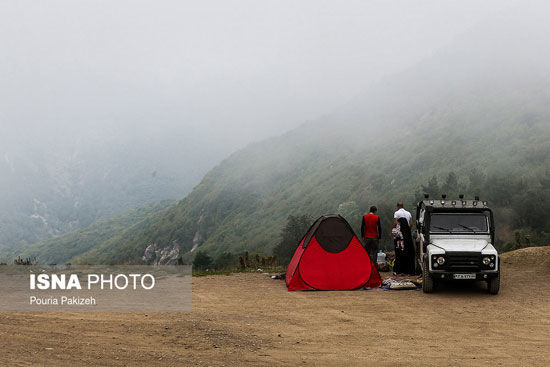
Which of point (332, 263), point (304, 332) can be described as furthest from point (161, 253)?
point (304, 332)

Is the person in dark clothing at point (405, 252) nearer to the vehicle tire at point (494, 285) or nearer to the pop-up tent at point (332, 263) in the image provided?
the pop-up tent at point (332, 263)

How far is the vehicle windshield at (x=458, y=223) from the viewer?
16625 millimetres

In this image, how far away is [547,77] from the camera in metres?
159

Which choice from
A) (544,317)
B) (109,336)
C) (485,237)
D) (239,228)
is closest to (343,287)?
(485,237)

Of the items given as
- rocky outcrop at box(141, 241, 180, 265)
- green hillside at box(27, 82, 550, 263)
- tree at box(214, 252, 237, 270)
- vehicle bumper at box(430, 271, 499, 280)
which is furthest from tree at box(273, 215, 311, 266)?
rocky outcrop at box(141, 241, 180, 265)

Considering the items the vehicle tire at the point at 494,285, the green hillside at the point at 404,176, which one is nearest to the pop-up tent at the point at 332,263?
the vehicle tire at the point at 494,285

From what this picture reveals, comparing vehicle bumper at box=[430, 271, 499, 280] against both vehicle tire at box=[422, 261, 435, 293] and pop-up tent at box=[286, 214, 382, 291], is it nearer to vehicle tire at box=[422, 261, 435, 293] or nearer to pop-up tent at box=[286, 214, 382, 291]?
vehicle tire at box=[422, 261, 435, 293]

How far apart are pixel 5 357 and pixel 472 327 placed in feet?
29.2

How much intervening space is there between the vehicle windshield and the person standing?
63.7 inches

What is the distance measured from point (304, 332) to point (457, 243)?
6.85 meters

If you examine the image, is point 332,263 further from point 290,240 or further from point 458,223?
point 290,240

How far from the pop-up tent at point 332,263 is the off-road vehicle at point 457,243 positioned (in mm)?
1824

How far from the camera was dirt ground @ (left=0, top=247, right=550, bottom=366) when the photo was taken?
8.78 metres

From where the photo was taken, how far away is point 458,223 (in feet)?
54.9
